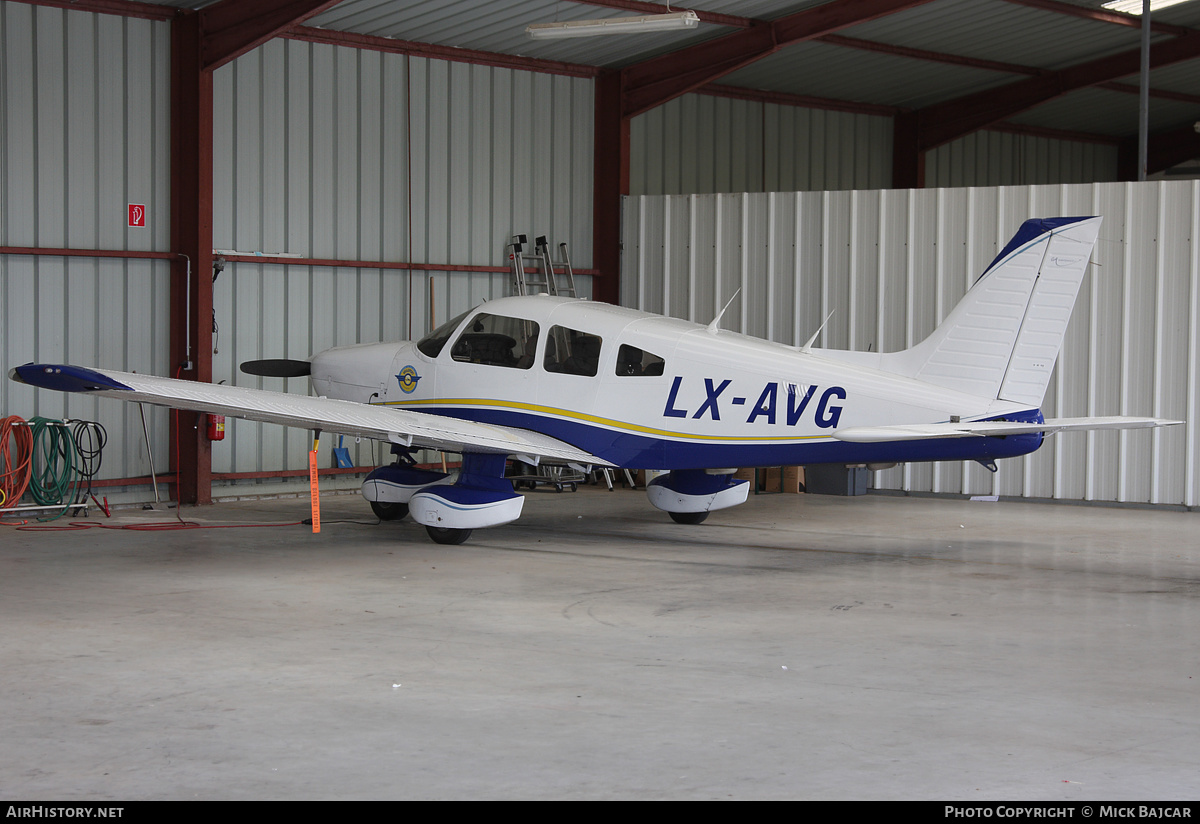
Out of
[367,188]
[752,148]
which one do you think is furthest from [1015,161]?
[367,188]

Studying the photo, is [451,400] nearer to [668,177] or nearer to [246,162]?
[246,162]

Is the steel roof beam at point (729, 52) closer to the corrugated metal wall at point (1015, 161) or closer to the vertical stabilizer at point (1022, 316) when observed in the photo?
the vertical stabilizer at point (1022, 316)

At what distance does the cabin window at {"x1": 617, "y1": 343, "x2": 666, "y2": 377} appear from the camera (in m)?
9.99

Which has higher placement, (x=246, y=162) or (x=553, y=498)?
(x=246, y=162)

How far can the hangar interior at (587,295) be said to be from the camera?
16.4 ft

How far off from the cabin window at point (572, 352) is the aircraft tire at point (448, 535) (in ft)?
4.85

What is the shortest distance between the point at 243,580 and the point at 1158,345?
9476 millimetres

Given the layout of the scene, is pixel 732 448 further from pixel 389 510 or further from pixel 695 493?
pixel 389 510

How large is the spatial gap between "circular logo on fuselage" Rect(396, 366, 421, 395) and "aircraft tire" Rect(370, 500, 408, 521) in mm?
1119

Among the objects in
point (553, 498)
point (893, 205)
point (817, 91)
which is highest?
point (817, 91)

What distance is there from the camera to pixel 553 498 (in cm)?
1401

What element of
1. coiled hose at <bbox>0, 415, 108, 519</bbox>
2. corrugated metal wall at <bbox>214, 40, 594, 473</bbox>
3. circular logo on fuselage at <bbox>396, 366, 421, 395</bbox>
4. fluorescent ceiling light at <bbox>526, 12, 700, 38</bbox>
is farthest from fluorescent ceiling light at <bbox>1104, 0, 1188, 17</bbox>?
coiled hose at <bbox>0, 415, 108, 519</bbox>

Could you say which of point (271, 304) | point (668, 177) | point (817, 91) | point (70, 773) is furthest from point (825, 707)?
point (817, 91)

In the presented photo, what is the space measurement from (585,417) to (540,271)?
233 inches
